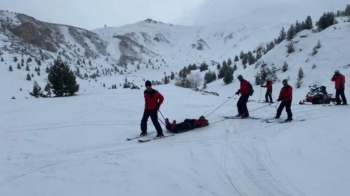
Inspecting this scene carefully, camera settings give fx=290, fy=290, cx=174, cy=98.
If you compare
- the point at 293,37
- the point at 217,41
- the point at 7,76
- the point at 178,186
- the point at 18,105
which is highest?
the point at 217,41

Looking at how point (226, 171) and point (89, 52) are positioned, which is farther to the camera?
point (89, 52)

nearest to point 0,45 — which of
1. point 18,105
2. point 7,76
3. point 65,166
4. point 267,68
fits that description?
point 7,76

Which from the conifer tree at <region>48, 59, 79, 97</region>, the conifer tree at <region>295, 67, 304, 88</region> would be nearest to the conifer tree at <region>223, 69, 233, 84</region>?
the conifer tree at <region>295, 67, 304, 88</region>

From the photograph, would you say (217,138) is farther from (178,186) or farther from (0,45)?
(0,45)

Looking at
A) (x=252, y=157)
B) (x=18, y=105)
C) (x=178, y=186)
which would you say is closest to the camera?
(x=178, y=186)

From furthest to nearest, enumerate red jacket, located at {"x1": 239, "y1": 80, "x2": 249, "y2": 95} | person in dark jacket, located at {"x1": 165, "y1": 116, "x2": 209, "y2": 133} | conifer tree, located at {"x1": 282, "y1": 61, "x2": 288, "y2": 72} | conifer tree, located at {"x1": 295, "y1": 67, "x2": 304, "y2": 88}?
1. conifer tree, located at {"x1": 282, "y1": 61, "x2": 288, "y2": 72}
2. conifer tree, located at {"x1": 295, "y1": 67, "x2": 304, "y2": 88}
3. red jacket, located at {"x1": 239, "y1": 80, "x2": 249, "y2": 95}
4. person in dark jacket, located at {"x1": 165, "y1": 116, "x2": 209, "y2": 133}

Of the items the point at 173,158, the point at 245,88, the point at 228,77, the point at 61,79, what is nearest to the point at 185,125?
the point at 173,158

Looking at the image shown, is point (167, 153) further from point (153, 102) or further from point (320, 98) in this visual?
point (320, 98)

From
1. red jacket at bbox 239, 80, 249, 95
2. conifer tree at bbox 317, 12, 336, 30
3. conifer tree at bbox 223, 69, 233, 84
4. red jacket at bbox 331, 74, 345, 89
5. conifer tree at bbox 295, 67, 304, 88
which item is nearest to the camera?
red jacket at bbox 239, 80, 249, 95

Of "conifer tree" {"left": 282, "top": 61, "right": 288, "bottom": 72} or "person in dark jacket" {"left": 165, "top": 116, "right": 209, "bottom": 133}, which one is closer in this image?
"person in dark jacket" {"left": 165, "top": 116, "right": 209, "bottom": 133}

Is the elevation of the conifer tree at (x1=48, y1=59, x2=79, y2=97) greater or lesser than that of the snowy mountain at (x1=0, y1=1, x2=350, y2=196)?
greater

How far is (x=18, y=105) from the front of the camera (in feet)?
42.4

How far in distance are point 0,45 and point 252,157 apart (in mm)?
39288

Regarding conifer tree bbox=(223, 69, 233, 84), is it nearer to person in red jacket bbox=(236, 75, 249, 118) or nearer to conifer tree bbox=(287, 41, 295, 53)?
conifer tree bbox=(287, 41, 295, 53)
